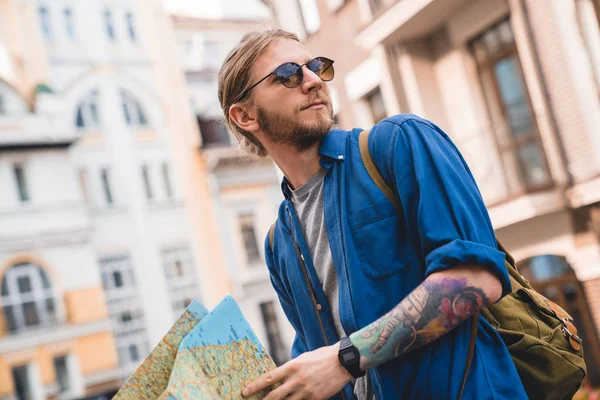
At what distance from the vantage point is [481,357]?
1.80m

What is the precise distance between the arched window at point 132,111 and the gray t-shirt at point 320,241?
27.4 meters

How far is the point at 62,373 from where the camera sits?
80.0 feet

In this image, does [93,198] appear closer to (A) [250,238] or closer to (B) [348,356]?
(A) [250,238]

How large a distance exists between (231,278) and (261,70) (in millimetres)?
25876

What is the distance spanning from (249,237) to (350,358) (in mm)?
26616

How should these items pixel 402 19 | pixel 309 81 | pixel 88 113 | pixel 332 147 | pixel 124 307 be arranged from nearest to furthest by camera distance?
pixel 332 147, pixel 309 81, pixel 402 19, pixel 124 307, pixel 88 113

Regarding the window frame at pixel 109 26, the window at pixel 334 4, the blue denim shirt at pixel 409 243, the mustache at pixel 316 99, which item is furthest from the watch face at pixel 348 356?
the window frame at pixel 109 26

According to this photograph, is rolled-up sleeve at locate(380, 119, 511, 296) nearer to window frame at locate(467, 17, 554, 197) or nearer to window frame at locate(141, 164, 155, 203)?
window frame at locate(467, 17, 554, 197)

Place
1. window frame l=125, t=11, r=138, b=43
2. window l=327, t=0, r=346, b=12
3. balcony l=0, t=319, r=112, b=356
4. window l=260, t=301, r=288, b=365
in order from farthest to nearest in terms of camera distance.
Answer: window frame l=125, t=11, r=138, b=43 < window l=260, t=301, r=288, b=365 < balcony l=0, t=319, r=112, b=356 < window l=327, t=0, r=346, b=12

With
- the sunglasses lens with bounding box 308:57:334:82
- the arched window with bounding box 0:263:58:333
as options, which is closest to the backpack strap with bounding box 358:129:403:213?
the sunglasses lens with bounding box 308:57:334:82

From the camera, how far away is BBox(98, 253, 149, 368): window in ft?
85.3

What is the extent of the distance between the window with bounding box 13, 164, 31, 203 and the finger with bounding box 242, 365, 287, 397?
25.0 m

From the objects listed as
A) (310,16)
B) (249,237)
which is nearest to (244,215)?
(249,237)

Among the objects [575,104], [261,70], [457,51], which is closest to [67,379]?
[457,51]
